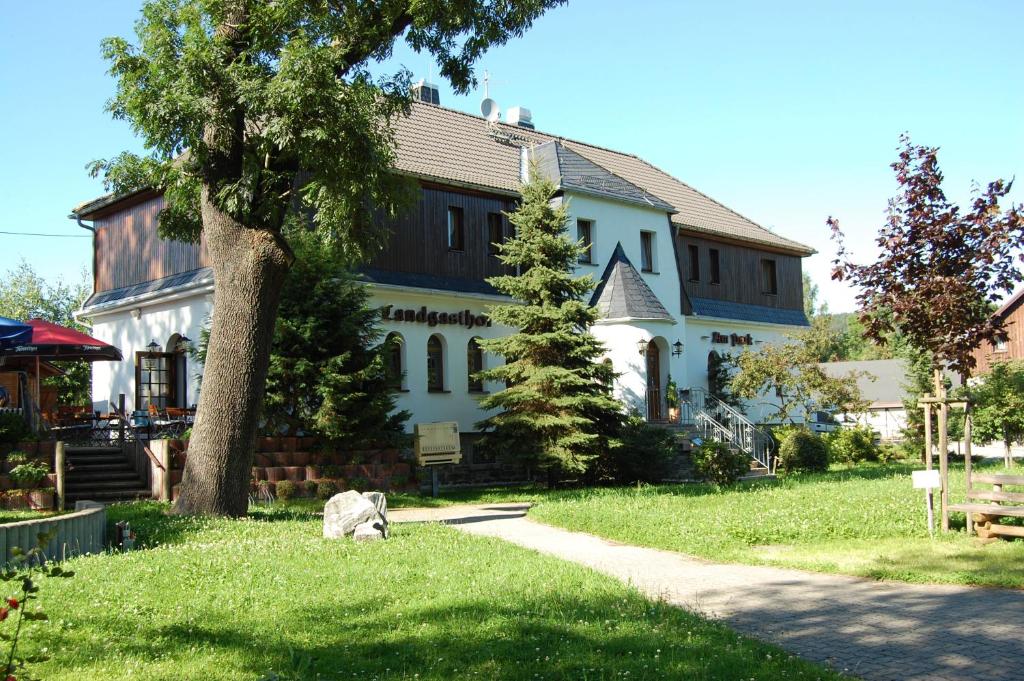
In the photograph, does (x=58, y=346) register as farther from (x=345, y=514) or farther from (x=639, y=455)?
(x=639, y=455)

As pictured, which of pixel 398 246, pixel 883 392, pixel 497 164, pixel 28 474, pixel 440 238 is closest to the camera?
pixel 28 474

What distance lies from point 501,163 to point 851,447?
1462cm

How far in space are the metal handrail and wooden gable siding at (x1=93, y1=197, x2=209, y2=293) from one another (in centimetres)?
1453

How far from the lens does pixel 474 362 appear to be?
25094mm

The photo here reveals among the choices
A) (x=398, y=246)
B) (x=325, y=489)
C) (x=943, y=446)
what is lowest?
(x=325, y=489)

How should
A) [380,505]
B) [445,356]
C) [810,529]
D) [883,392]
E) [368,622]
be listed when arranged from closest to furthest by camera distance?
[368,622] < [380,505] < [810,529] < [445,356] < [883,392]

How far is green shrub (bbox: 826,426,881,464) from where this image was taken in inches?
1182

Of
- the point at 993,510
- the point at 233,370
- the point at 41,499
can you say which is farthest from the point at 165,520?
the point at 993,510

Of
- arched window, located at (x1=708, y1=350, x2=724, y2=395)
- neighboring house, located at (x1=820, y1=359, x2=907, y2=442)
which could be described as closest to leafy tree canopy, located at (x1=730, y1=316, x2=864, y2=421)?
arched window, located at (x1=708, y1=350, x2=724, y2=395)

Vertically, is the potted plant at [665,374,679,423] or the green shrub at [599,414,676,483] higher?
the potted plant at [665,374,679,423]

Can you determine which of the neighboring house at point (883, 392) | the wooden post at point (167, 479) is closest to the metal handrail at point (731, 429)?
the wooden post at point (167, 479)

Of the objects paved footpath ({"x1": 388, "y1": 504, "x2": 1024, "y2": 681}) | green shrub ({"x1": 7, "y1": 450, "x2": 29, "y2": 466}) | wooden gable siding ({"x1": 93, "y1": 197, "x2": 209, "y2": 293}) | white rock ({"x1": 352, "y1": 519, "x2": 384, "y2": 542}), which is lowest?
paved footpath ({"x1": 388, "y1": 504, "x2": 1024, "y2": 681})

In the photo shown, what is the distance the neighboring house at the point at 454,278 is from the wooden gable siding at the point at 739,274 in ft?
0.81

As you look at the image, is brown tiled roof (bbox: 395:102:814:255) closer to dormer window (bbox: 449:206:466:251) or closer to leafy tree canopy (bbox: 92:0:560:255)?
dormer window (bbox: 449:206:466:251)
